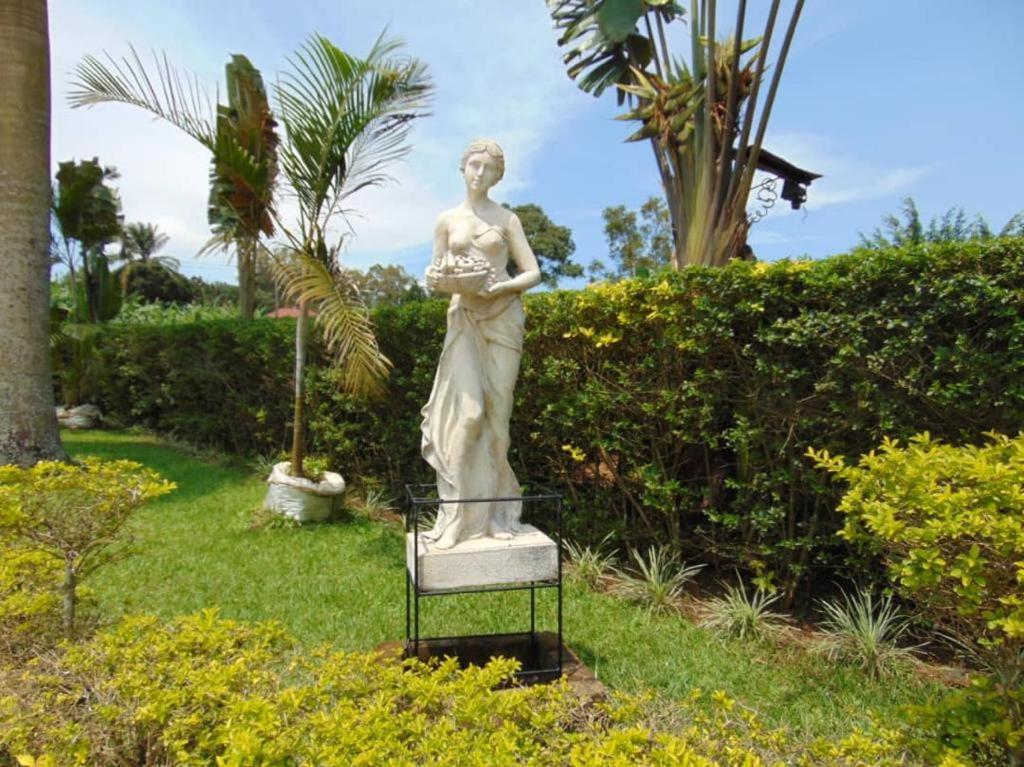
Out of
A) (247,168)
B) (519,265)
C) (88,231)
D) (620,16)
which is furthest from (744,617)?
(88,231)

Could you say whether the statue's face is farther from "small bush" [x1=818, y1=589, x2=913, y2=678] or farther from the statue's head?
"small bush" [x1=818, y1=589, x2=913, y2=678]

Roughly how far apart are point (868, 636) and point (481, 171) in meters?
3.25

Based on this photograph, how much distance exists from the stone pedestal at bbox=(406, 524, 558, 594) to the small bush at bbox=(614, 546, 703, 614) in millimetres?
1601

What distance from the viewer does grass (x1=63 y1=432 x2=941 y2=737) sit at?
346 centimetres

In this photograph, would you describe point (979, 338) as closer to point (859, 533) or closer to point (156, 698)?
point (859, 533)

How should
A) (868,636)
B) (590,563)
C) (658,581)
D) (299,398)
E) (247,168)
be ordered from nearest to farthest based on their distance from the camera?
(868,636) < (658,581) < (590,563) < (247,168) < (299,398)

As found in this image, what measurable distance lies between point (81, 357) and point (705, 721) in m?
14.9

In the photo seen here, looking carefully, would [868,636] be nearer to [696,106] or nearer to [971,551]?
[971,551]

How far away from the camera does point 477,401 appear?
3404 mm

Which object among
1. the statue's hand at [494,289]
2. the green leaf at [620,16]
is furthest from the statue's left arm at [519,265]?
the green leaf at [620,16]

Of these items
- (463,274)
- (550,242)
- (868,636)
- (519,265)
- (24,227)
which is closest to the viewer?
(463,274)

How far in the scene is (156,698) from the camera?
2.18 metres

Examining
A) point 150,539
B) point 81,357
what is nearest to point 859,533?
point 150,539

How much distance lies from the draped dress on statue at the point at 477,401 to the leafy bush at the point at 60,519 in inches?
53.8
